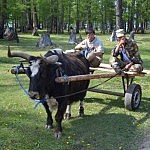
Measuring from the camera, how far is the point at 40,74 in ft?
21.4

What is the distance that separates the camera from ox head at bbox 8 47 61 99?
649 cm

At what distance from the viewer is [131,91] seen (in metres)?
8.93

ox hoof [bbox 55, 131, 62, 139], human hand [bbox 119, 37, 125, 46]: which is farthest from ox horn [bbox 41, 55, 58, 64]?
human hand [bbox 119, 37, 125, 46]

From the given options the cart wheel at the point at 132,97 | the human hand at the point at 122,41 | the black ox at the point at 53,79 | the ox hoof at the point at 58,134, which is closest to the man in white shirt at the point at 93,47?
the human hand at the point at 122,41

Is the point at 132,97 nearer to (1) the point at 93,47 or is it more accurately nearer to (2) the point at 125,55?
(2) the point at 125,55

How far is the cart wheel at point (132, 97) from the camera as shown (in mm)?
8859

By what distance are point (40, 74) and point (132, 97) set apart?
122 inches

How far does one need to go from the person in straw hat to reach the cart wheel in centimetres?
52

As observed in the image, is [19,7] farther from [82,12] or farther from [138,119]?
[138,119]

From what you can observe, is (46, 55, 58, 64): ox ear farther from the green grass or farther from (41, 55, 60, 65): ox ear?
the green grass

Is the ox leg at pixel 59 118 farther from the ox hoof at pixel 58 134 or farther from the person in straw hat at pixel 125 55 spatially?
the person in straw hat at pixel 125 55

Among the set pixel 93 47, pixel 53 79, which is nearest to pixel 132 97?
pixel 93 47

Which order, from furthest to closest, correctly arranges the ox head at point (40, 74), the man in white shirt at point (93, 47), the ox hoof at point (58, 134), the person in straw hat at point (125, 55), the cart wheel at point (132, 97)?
the man in white shirt at point (93, 47), the person in straw hat at point (125, 55), the cart wheel at point (132, 97), the ox hoof at point (58, 134), the ox head at point (40, 74)

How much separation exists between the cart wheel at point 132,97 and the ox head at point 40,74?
2.75m
